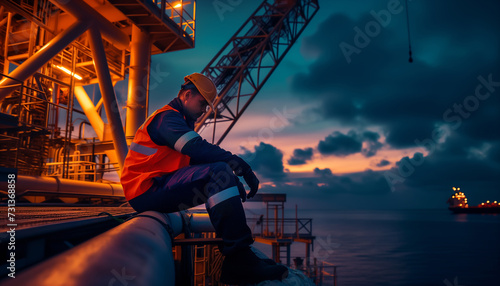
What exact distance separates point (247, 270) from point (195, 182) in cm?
66

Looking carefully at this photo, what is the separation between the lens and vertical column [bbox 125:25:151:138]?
34.8ft

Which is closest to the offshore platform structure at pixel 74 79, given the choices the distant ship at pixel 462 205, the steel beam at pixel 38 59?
the steel beam at pixel 38 59

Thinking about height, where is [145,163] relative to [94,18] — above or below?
below

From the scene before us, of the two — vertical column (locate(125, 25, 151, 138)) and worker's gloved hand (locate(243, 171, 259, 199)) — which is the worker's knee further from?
vertical column (locate(125, 25, 151, 138))

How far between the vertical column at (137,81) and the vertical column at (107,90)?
1231 millimetres

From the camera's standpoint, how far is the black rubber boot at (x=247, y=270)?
1944mm

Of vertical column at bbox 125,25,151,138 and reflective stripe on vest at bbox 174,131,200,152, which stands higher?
vertical column at bbox 125,25,151,138

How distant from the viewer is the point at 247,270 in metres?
1.95

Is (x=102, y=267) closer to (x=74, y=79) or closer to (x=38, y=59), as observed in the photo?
(x=38, y=59)

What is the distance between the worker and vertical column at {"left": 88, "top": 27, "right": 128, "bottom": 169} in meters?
7.23

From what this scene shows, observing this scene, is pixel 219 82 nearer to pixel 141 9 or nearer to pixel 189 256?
pixel 141 9

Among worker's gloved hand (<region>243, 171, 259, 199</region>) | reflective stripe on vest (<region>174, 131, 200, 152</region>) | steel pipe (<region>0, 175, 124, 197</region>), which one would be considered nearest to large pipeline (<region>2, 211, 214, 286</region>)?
reflective stripe on vest (<region>174, 131, 200, 152</region>)

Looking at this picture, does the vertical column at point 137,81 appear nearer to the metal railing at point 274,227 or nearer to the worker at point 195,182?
the worker at point 195,182

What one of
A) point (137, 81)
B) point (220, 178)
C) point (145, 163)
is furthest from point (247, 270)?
point (137, 81)
